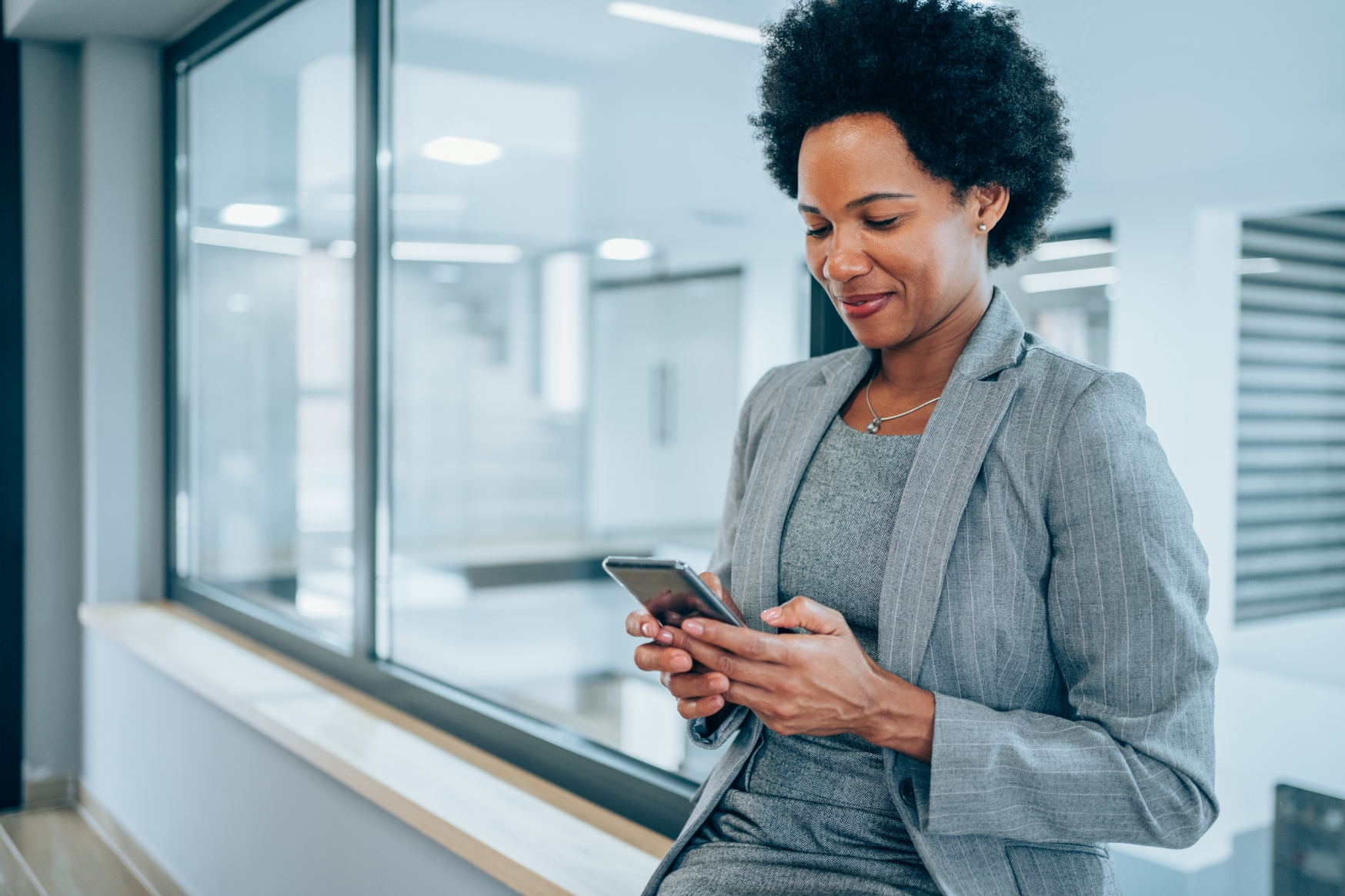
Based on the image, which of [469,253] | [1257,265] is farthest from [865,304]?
[469,253]

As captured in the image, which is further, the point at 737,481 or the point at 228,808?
the point at 228,808

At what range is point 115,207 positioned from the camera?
3340 millimetres

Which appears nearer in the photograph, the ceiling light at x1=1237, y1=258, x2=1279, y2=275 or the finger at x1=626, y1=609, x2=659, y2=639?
the finger at x1=626, y1=609, x2=659, y2=639

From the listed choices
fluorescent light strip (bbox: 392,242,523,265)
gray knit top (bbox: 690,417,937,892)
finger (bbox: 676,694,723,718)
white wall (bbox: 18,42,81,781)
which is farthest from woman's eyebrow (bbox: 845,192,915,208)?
fluorescent light strip (bbox: 392,242,523,265)

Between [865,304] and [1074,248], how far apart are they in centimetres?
60

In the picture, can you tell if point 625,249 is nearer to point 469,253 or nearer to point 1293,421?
point 469,253

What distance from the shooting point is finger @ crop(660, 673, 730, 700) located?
0.93 meters

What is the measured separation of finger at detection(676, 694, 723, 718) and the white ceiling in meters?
2.76

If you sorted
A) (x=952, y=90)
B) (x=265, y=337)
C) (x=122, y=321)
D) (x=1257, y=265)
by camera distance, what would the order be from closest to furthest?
(x=952, y=90)
(x=1257, y=265)
(x=122, y=321)
(x=265, y=337)

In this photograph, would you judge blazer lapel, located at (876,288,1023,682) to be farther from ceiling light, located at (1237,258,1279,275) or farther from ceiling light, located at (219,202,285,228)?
ceiling light, located at (219,202,285,228)

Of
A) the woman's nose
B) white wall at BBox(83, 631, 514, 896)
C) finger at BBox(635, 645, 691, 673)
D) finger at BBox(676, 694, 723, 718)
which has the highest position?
the woman's nose

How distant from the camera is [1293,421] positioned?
1.16 metres

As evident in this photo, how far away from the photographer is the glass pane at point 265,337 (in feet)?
10.5

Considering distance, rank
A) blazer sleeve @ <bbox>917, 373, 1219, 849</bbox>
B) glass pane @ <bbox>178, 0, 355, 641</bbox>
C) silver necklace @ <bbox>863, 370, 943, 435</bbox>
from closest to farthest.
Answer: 1. blazer sleeve @ <bbox>917, 373, 1219, 849</bbox>
2. silver necklace @ <bbox>863, 370, 943, 435</bbox>
3. glass pane @ <bbox>178, 0, 355, 641</bbox>
